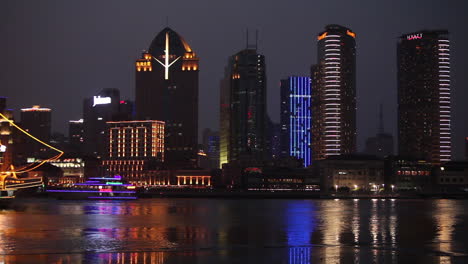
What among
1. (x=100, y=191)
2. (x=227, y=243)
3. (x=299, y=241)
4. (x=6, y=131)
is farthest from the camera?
(x=6, y=131)

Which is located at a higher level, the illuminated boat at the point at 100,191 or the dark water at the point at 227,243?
the illuminated boat at the point at 100,191

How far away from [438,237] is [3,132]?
12852 centimetres

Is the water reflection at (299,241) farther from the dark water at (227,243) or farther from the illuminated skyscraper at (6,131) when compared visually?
the illuminated skyscraper at (6,131)

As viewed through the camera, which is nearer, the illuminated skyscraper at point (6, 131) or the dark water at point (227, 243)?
the dark water at point (227, 243)

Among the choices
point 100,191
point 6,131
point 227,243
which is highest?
point 6,131

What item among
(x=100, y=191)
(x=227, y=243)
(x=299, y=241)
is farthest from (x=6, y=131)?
(x=299, y=241)

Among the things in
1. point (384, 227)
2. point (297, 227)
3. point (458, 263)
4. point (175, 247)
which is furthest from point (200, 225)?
point (458, 263)

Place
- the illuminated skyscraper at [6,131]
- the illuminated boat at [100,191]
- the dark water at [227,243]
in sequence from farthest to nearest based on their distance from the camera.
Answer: the illuminated skyscraper at [6,131], the illuminated boat at [100,191], the dark water at [227,243]

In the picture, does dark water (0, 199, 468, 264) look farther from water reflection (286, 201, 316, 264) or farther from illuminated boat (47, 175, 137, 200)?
illuminated boat (47, 175, 137, 200)

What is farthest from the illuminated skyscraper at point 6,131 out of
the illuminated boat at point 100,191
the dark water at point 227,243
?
the dark water at point 227,243

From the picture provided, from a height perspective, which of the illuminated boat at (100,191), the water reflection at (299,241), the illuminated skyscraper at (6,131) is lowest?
the water reflection at (299,241)

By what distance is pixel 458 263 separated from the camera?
124ft

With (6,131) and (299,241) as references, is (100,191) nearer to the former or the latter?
(6,131)

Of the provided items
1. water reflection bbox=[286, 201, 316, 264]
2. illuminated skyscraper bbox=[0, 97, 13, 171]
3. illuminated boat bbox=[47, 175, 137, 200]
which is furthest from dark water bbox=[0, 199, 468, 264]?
illuminated skyscraper bbox=[0, 97, 13, 171]
